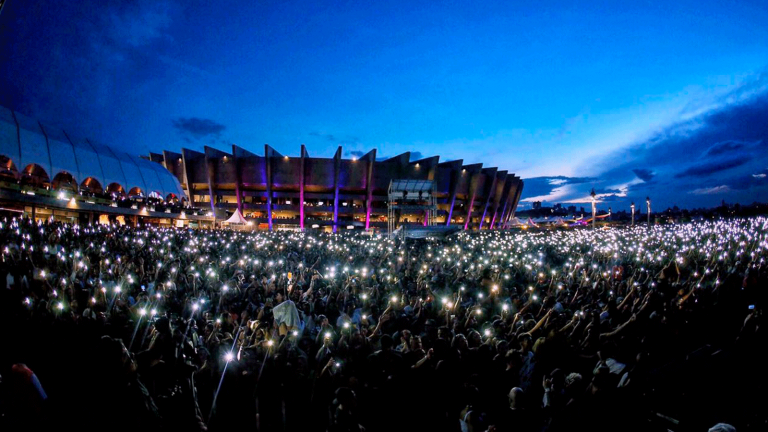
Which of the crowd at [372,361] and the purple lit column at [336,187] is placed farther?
the purple lit column at [336,187]

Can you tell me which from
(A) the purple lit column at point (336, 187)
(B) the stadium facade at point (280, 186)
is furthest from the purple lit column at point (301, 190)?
(A) the purple lit column at point (336, 187)

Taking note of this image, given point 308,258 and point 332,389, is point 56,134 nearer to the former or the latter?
point 308,258

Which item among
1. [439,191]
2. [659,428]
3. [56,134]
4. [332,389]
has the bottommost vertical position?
[659,428]

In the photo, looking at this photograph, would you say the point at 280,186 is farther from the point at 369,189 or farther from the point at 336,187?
the point at 369,189

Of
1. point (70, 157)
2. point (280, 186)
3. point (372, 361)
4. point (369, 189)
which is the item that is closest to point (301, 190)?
point (280, 186)

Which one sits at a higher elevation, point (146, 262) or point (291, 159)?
point (291, 159)

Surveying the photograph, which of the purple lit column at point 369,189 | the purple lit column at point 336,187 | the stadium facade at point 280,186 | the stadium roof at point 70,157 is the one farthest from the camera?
the purple lit column at point 369,189

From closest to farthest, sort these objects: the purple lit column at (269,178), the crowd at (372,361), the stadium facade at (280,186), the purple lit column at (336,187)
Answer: the crowd at (372,361) < the stadium facade at (280,186) < the purple lit column at (269,178) < the purple lit column at (336,187)

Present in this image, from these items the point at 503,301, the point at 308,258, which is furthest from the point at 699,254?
the point at 308,258

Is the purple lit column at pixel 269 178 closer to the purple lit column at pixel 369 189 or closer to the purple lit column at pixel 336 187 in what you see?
the purple lit column at pixel 336 187
